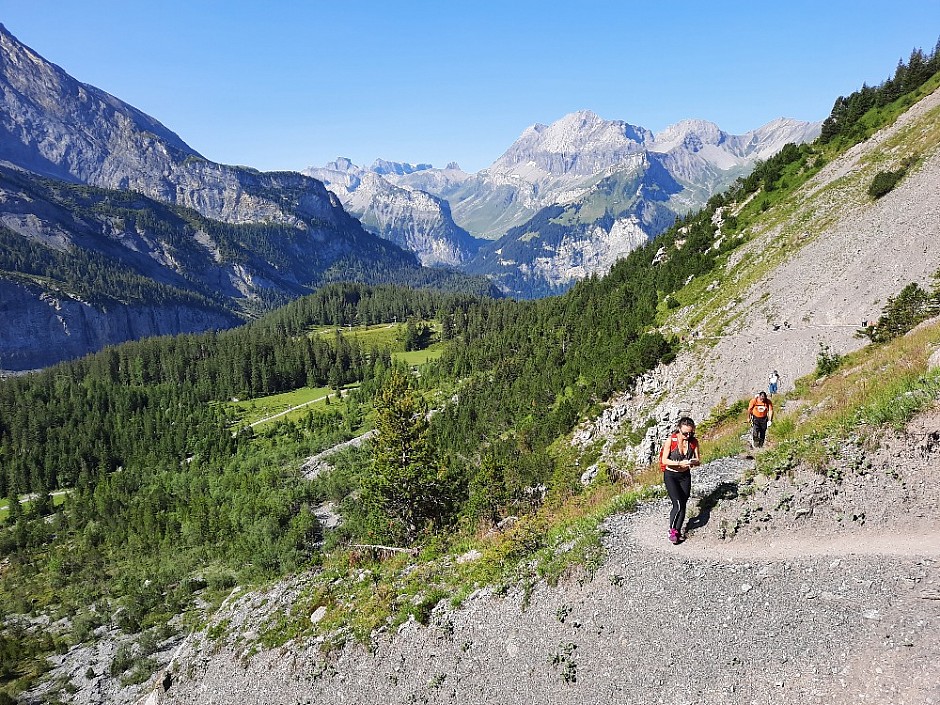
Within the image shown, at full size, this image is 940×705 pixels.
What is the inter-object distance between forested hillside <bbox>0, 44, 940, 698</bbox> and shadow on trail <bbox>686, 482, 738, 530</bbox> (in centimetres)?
880

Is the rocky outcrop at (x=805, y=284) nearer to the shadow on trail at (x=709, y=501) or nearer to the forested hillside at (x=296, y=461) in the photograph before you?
the forested hillside at (x=296, y=461)

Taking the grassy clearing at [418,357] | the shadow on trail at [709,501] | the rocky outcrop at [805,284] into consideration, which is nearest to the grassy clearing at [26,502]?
the grassy clearing at [418,357]

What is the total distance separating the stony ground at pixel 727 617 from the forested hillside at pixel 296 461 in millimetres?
7272

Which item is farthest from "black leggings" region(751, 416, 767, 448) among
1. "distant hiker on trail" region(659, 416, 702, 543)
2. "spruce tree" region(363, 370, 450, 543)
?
"spruce tree" region(363, 370, 450, 543)

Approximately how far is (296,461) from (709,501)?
102721 mm

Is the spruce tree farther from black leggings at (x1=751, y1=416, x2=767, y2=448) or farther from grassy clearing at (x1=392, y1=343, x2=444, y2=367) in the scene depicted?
grassy clearing at (x1=392, y1=343, x2=444, y2=367)

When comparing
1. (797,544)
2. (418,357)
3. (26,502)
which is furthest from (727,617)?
(418,357)

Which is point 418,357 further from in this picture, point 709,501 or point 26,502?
point 709,501

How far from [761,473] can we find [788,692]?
6.44 meters

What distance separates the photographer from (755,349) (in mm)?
37656

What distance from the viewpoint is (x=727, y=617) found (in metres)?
10.2

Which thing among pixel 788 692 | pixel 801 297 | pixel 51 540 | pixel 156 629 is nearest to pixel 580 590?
pixel 788 692

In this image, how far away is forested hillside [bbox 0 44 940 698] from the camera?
121 ft

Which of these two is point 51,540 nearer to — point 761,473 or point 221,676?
point 221,676
